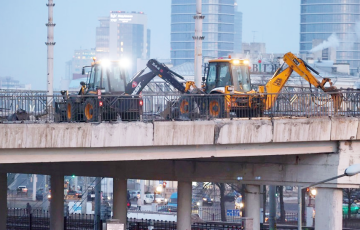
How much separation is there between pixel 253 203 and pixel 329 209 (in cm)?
473

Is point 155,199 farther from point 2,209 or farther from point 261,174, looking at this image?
point 261,174

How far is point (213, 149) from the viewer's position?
30.6 m

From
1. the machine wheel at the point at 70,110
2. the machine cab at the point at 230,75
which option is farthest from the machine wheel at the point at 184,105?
the machine wheel at the point at 70,110

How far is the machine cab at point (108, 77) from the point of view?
118 ft

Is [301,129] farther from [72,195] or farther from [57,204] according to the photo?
[72,195]

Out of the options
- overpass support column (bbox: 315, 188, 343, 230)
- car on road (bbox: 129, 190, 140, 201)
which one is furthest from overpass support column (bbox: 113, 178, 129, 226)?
car on road (bbox: 129, 190, 140, 201)

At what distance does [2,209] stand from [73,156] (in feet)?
63.5

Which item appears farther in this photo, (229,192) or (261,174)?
(229,192)

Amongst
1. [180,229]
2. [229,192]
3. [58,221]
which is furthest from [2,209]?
[229,192]

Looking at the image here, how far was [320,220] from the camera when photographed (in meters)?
32.5

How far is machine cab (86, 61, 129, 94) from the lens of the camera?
35.9 meters

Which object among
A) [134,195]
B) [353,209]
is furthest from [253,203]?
[134,195]

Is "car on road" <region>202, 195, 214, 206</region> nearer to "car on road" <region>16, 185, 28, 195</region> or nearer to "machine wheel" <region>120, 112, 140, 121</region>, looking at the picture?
"car on road" <region>16, 185, 28, 195</region>

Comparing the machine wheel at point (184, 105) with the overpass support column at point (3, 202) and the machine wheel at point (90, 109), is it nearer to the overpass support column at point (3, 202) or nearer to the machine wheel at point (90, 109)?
the machine wheel at point (90, 109)
